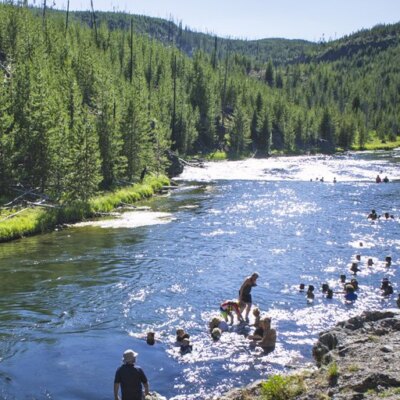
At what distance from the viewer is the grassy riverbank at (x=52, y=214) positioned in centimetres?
4619

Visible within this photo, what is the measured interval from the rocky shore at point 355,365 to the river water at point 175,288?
7.62ft

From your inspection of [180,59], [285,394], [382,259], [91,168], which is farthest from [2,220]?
[180,59]

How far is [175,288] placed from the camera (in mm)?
32438

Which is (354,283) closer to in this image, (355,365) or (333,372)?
(355,365)

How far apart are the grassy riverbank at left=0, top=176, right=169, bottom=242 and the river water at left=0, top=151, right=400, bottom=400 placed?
1916 mm

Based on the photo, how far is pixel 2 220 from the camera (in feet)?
153

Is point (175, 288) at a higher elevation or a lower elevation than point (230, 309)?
lower

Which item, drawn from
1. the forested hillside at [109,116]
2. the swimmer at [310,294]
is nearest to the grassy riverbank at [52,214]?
the forested hillside at [109,116]

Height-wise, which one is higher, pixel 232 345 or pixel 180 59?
pixel 180 59

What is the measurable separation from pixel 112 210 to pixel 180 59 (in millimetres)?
139712

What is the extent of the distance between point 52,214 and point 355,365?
41.1 metres

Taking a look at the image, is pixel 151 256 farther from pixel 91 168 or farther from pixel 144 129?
pixel 144 129

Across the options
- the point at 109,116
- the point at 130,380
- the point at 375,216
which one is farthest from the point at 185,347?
the point at 109,116

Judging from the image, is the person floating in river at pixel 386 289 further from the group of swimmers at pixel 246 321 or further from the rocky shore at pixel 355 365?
the rocky shore at pixel 355 365
